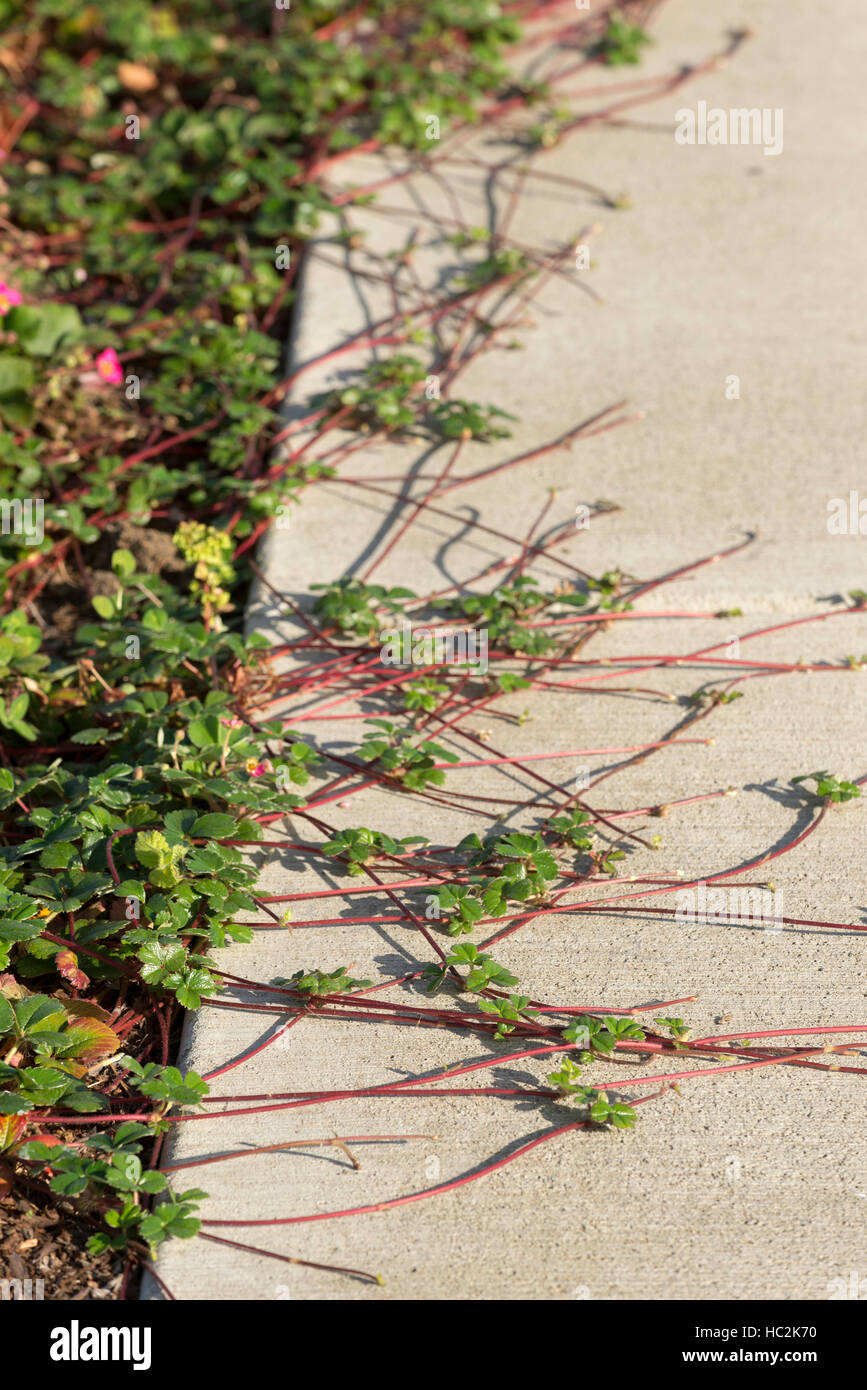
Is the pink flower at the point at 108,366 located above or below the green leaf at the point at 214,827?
above

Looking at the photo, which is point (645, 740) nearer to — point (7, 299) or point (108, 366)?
point (108, 366)

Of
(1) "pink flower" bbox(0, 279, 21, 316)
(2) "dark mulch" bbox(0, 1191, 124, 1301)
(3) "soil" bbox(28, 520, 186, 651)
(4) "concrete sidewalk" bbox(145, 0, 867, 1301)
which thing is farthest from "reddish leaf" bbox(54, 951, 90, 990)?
(1) "pink flower" bbox(0, 279, 21, 316)

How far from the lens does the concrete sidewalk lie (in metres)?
1.64

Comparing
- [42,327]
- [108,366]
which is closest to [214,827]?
[108,366]

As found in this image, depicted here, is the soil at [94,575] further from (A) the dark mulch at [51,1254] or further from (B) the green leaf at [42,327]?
(A) the dark mulch at [51,1254]

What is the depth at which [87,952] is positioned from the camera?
1.92 m

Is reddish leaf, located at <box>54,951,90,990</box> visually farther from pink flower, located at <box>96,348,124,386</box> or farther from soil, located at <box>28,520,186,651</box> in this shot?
pink flower, located at <box>96,348,124,386</box>

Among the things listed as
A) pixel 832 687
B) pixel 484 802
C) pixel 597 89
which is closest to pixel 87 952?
pixel 484 802

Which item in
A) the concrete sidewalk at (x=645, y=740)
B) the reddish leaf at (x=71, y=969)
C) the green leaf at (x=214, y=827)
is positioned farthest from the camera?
the green leaf at (x=214, y=827)

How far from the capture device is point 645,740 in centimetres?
241

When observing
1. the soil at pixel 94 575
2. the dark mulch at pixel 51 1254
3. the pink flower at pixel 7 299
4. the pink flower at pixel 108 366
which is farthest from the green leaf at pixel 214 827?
the pink flower at pixel 7 299

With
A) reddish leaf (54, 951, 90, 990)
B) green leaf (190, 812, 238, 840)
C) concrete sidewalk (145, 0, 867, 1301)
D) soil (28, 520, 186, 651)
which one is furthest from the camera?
soil (28, 520, 186, 651)

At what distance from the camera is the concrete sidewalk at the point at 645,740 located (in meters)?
1.64
